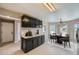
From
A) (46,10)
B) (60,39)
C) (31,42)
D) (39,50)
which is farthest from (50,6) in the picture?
(39,50)

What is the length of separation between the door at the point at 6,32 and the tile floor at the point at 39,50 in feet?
0.41

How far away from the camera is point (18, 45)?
2.04 meters

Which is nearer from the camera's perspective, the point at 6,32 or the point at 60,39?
the point at 6,32

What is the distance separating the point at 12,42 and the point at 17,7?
0.72 meters

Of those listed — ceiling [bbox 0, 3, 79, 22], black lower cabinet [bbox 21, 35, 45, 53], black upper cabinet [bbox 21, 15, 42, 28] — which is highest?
ceiling [bbox 0, 3, 79, 22]

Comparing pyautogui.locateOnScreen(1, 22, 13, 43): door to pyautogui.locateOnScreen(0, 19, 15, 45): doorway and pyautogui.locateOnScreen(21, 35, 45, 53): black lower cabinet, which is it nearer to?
pyautogui.locateOnScreen(0, 19, 15, 45): doorway

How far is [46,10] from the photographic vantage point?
6.95ft

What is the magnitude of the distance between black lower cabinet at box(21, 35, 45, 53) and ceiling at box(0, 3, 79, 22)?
0.45m

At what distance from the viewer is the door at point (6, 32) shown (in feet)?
6.47

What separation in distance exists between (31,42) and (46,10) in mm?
750

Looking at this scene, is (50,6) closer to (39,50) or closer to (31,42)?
(31,42)

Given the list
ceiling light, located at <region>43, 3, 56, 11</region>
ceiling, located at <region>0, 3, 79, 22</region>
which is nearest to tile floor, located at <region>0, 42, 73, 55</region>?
ceiling, located at <region>0, 3, 79, 22</region>

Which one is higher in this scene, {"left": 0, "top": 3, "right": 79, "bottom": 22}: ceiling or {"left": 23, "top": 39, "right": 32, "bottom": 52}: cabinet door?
{"left": 0, "top": 3, "right": 79, "bottom": 22}: ceiling

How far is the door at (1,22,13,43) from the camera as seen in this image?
1.97 meters
